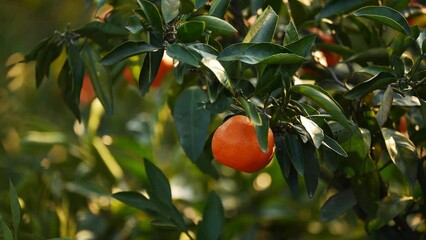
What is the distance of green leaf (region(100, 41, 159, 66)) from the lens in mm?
837

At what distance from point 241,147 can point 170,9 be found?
6.6 inches

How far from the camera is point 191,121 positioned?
1.11 metres

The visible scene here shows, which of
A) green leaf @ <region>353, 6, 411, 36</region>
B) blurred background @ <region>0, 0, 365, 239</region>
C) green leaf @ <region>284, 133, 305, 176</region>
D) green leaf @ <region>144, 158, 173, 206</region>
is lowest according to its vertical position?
blurred background @ <region>0, 0, 365, 239</region>

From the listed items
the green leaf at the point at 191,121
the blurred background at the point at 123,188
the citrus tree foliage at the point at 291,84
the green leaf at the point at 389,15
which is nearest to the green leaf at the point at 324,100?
the citrus tree foliage at the point at 291,84

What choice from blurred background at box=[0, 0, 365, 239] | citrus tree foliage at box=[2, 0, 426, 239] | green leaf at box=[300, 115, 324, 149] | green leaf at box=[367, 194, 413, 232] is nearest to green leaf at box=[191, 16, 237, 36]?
citrus tree foliage at box=[2, 0, 426, 239]

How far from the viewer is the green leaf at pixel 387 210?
1.01 meters

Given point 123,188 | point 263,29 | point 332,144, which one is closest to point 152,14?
point 263,29

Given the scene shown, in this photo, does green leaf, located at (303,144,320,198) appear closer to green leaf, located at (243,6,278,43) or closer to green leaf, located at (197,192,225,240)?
green leaf, located at (243,6,278,43)

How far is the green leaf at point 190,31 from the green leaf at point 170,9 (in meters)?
0.01

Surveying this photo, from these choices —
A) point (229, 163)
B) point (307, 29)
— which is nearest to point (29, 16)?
point (307, 29)

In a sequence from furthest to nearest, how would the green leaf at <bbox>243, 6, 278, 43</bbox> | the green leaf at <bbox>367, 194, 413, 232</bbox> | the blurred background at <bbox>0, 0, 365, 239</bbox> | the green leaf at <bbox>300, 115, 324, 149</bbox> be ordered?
1. the blurred background at <bbox>0, 0, 365, 239</bbox>
2. the green leaf at <bbox>367, 194, 413, 232</bbox>
3. the green leaf at <bbox>243, 6, 278, 43</bbox>
4. the green leaf at <bbox>300, 115, 324, 149</bbox>

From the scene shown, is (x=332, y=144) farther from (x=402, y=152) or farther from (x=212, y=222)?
(x=212, y=222)

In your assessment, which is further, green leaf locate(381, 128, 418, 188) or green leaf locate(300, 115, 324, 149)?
green leaf locate(381, 128, 418, 188)

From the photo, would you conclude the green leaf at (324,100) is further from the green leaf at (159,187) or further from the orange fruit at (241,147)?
the green leaf at (159,187)
